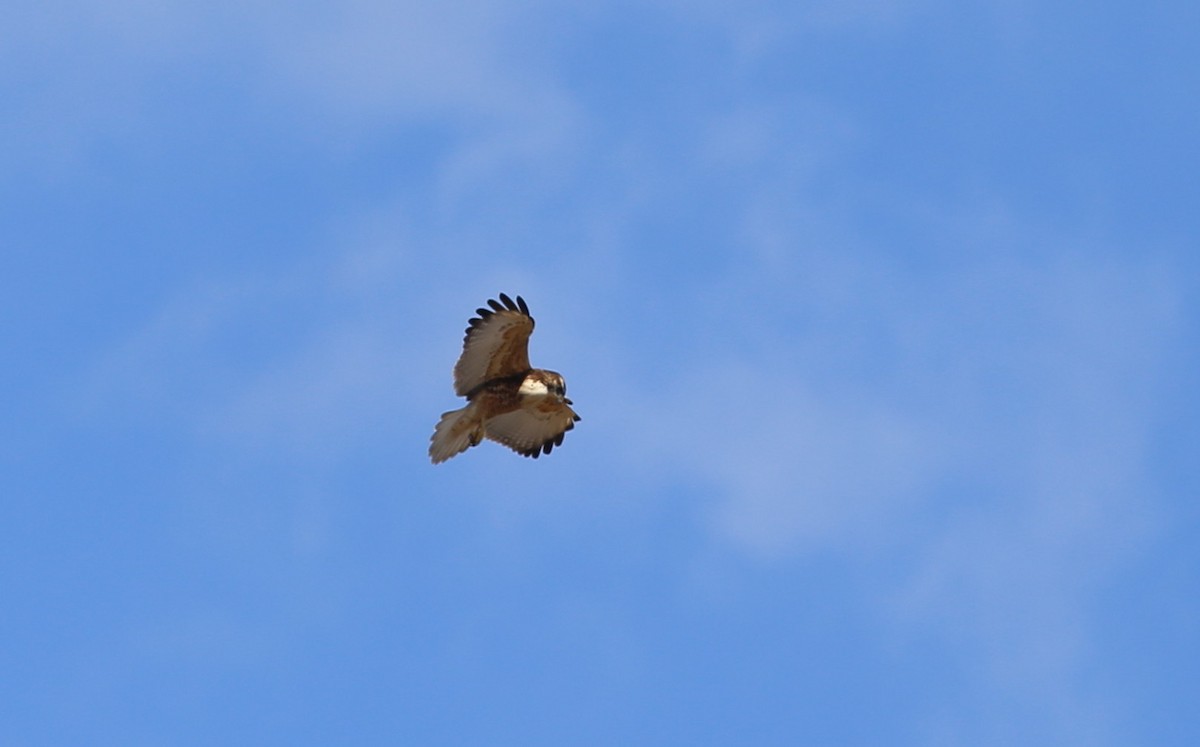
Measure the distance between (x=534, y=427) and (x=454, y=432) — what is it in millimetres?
1337

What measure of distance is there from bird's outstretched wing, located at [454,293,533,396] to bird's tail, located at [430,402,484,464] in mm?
268

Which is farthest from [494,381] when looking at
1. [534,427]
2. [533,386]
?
[534,427]

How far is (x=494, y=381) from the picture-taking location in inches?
859

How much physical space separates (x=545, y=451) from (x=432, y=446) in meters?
1.77

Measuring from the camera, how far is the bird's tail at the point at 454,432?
861 inches

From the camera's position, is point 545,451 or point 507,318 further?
point 545,451

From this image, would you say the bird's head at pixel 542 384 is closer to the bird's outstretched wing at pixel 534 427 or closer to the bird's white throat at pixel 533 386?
the bird's white throat at pixel 533 386

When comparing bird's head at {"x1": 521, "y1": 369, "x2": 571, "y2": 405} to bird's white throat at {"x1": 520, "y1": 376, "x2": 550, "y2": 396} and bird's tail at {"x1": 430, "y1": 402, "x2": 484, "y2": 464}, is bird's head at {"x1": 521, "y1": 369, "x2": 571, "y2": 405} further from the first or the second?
bird's tail at {"x1": 430, "y1": 402, "x2": 484, "y2": 464}

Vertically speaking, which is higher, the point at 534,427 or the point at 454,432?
the point at 534,427

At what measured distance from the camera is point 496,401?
21.9 meters

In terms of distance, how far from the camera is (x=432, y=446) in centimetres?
2189

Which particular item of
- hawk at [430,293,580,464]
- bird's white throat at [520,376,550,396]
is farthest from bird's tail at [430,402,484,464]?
bird's white throat at [520,376,550,396]

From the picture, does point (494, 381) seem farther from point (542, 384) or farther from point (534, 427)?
point (534, 427)

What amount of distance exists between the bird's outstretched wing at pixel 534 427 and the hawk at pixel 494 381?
4 centimetres
